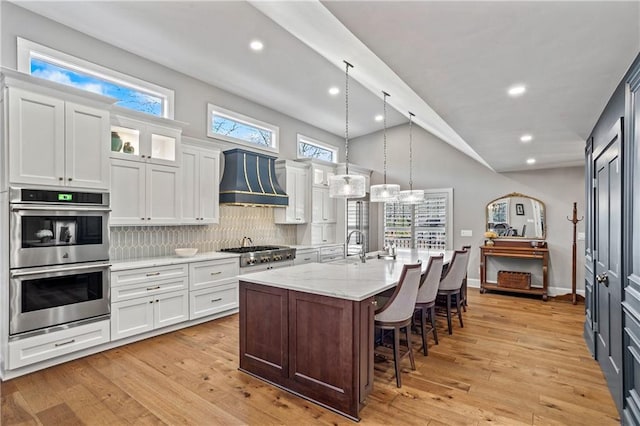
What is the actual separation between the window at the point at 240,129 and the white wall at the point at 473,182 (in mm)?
2770

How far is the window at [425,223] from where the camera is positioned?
7100 mm

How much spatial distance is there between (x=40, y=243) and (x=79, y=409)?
1525 millimetres

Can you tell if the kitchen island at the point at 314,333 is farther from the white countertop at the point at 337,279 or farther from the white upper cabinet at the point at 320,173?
the white upper cabinet at the point at 320,173

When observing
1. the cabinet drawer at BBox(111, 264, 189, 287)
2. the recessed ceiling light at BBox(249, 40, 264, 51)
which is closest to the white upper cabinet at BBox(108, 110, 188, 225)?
the cabinet drawer at BBox(111, 264, 189, 287)

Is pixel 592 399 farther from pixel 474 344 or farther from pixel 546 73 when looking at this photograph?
pixel 546 73

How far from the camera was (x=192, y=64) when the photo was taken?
4.61 meters

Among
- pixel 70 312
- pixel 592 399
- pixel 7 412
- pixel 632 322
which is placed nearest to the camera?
pixel 632 322

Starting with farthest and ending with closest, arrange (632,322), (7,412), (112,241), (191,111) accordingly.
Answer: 1. (191,111)
2. (112,241)
3. (7,412)
4. (632,322)

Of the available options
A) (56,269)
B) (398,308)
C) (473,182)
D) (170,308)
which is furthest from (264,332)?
(473,182)

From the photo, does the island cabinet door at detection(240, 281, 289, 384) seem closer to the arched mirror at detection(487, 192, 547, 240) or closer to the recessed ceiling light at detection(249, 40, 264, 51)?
the recessed ceiling light at detection(249, 40, 264, 51)

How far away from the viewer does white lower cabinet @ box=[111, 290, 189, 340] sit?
140 inches

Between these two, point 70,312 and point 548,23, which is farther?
point 70,312

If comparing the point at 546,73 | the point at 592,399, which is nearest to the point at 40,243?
the point at 546,73

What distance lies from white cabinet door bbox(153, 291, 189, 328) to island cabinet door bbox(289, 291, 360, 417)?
2.09 m
